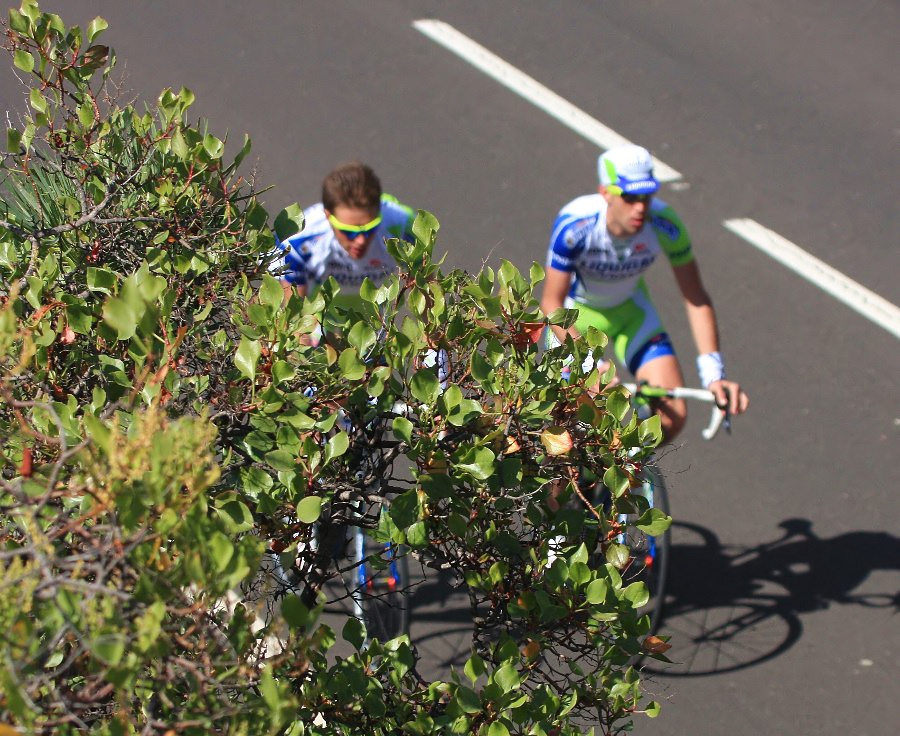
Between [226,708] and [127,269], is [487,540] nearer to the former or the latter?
[226,708]

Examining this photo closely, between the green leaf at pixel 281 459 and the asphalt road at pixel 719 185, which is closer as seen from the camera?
the green leaf at pixel 281 459

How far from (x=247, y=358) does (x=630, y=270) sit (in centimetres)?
432

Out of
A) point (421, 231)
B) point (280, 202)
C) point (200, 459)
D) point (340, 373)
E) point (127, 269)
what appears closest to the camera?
point (200, 459)

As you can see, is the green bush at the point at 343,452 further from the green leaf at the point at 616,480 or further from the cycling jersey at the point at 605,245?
the cycling jersey at the point at 605,245

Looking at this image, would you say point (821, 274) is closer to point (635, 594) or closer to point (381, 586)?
point (381, 586)

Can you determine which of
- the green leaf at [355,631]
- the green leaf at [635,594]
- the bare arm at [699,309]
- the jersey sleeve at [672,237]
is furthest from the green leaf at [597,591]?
the jersey sleeve at [672,237]

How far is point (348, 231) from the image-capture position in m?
6.43

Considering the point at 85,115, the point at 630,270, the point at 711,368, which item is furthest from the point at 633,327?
the point at 85,115

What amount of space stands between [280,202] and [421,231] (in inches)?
273

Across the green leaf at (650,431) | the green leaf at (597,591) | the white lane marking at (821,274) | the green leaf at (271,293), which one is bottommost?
the green leaf at (597,591)

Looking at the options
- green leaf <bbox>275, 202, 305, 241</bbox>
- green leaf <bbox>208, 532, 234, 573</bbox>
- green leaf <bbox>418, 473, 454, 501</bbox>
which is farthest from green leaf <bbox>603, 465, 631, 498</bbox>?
green leaf <bbox>275, 202, 305, 241</bbox>

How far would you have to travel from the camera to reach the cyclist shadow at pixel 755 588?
6.65 metres

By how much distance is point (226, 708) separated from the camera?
7.39 feet

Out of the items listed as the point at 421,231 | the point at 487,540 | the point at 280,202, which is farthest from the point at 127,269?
the point at 280,202
